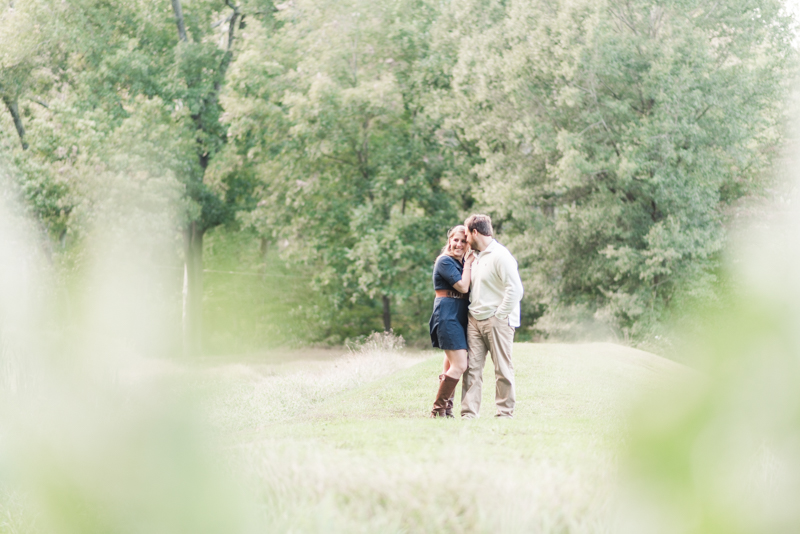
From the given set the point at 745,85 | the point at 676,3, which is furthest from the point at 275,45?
the point at 745,85

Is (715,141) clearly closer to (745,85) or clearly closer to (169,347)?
(745,85)

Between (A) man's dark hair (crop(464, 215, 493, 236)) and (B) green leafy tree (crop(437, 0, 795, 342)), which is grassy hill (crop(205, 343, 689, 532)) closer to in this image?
(A) man's dark hair (crop(464, 215, 493, 236))

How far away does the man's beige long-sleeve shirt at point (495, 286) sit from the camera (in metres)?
6.71

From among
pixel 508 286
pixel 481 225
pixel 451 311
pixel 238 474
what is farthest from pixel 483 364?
pixel 238 474

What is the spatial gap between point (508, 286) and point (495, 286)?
0.20 m

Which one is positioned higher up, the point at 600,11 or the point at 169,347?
the point at 600,11

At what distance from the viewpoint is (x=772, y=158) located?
2108 cm

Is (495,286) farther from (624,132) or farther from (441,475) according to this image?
(624,132)

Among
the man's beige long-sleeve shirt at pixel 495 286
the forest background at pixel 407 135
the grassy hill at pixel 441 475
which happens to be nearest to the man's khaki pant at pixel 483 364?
the man's beige long-sleeve shirt at pixel 495 286

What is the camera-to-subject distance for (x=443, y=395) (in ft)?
23.6

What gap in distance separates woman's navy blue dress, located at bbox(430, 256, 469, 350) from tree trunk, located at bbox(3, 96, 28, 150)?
22.3 m

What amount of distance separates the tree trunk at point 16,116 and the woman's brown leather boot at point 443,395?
73.5 ft

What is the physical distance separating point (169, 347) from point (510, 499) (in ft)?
4.36

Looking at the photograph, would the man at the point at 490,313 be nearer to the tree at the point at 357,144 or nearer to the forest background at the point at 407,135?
the forest background at the point at 407,135
